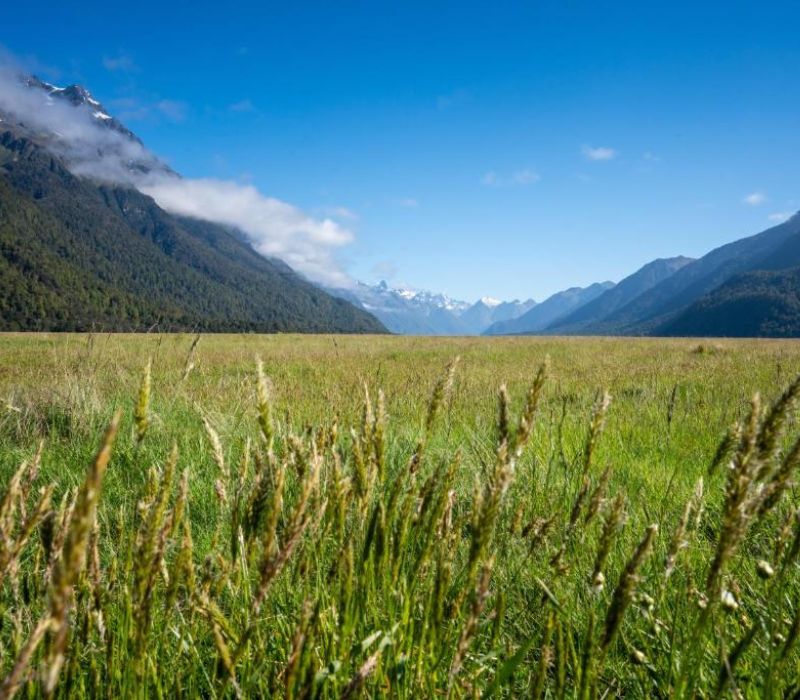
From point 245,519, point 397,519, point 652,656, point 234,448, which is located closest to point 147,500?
point 245,519

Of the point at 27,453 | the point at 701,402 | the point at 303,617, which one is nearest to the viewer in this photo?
the point at 303,617

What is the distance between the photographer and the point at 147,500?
4.04 ft

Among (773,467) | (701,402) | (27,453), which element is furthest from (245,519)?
(701,402)

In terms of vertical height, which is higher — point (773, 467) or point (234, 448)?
point (773, 467)

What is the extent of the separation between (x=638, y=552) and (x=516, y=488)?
2.58m

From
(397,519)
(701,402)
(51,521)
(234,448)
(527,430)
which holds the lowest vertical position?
(701,402)

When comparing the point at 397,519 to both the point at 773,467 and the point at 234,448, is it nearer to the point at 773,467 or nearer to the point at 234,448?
the point at 773,467

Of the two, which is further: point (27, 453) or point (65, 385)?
point (65, 385)

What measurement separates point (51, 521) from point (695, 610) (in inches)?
87.1

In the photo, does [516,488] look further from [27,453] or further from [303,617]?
[27,453]

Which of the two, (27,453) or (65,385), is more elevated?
(65,385)

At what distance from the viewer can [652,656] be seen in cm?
174

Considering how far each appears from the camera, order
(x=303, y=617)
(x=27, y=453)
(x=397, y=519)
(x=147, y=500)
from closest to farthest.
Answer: (x=303, y=617)
(x=147, y=500)
(x=397, y=519)
(x=27, y=453)

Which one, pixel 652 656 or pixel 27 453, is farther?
pixel 27 453
